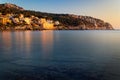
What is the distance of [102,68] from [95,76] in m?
5.18

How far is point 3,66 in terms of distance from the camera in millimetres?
35562

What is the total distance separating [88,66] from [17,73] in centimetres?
1071

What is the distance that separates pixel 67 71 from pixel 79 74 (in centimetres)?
217

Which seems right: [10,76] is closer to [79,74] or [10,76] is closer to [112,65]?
[79,74]

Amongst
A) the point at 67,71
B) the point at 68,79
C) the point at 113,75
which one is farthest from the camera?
the point at 67,71

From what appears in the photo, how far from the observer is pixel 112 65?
121 feet

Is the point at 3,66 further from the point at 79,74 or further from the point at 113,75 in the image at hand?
the point at 113,75

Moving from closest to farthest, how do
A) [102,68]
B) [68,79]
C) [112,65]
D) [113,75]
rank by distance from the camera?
[68,79], [113,75], [102,68], [112,65]

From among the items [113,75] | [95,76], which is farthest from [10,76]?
A: [113,75]

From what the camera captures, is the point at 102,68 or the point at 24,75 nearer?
the point at 24,75

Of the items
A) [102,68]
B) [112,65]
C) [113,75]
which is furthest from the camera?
[112,65]

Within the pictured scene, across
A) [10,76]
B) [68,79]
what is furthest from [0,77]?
[68,79]

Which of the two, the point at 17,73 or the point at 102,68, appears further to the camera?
the point at 102,68

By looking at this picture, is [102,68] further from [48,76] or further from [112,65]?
[48,76]
